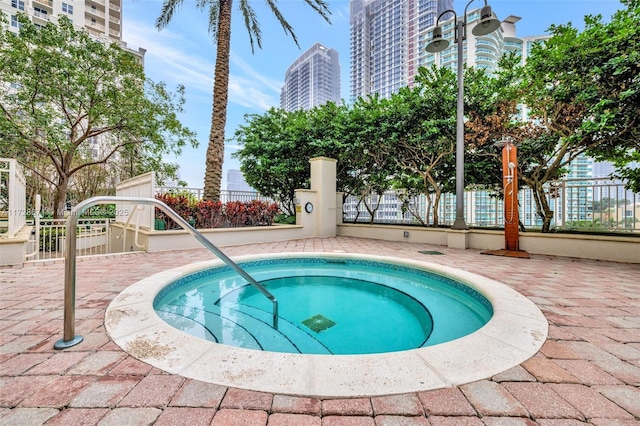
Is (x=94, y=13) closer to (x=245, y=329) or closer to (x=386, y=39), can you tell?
(x=386, y=39)

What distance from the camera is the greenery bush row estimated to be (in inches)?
270

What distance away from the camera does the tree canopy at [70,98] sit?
379 inches

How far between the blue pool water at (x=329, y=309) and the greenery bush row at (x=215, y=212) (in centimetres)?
287

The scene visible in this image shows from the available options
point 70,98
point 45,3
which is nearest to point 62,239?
point 70,98

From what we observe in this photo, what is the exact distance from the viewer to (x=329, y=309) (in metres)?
3.40

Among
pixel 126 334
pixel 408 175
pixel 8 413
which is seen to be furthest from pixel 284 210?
pixel 8 413

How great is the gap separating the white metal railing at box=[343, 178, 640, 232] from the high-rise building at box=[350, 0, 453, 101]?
2869 centimetres

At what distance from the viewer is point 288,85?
93.2 ft

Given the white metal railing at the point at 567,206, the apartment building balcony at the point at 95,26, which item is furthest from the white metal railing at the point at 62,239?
the apartment building balcony at the point at 95,26

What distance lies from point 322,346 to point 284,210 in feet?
28.3

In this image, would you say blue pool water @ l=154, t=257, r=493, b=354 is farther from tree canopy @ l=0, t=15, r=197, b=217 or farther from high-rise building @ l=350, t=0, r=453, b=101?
high-rise building @ l=350, t=0, r=453, b=101

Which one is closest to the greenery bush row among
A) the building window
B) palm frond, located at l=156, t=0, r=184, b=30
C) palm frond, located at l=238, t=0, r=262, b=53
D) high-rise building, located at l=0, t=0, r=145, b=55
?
palm frond, located at l=238, t=0, r=262, b=53

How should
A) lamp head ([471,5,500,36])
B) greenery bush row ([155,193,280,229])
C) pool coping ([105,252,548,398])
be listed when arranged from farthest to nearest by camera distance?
greenery bush row ([155,193,280,229]) < lamp head ([471,5,500,36]) < pool coping ([105,252,548,398])

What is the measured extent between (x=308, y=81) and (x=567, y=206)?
87.9 ft
